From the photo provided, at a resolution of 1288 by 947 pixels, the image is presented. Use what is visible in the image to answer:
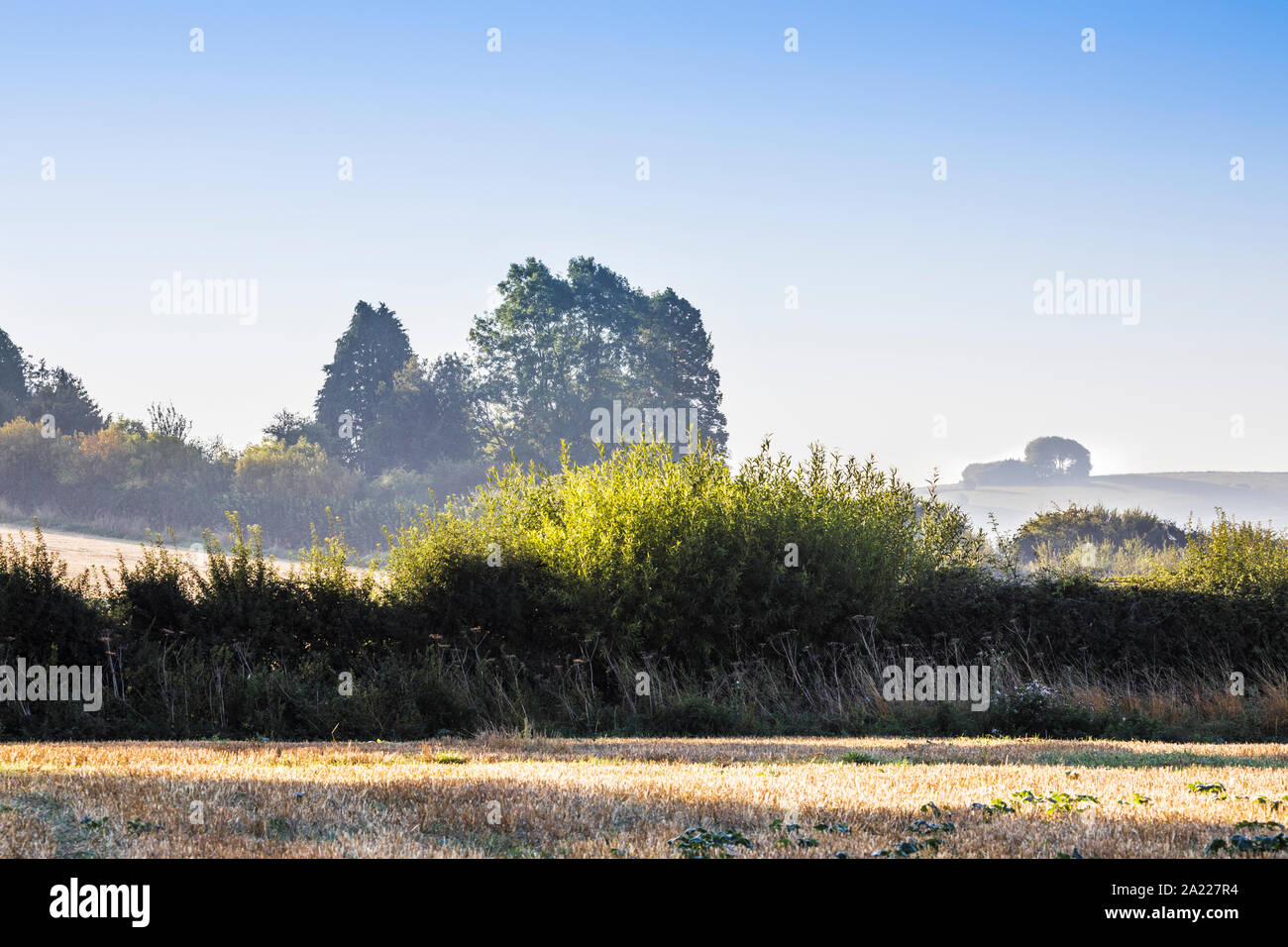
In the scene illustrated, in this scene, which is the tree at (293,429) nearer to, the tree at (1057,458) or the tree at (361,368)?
the tree at (361,368)

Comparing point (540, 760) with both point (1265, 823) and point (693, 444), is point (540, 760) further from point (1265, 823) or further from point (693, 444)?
point (693, 444)

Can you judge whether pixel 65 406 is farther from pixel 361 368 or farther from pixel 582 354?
pixel 582 354

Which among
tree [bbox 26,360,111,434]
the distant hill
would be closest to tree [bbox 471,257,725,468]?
tree [bbox 26,360,111,434]

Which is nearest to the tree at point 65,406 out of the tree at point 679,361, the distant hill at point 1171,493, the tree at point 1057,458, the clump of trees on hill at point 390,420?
the clump of trees on hill at point 390,420

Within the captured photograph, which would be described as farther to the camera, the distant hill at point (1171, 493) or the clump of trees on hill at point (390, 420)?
the distant hill at point (1171, 493)

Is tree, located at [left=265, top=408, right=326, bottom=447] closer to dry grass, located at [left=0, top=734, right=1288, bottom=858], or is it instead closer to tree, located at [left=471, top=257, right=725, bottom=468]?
tree, located at [left=471, top=257, right=725, bottom=468]

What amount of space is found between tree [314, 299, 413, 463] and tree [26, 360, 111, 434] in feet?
48.8

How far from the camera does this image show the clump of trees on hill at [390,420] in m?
59.5

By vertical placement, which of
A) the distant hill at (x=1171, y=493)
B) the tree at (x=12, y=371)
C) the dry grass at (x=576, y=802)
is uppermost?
the tree at (x=12, y=371)

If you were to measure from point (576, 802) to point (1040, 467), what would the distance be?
171m

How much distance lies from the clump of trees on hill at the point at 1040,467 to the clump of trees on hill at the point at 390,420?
322 feet

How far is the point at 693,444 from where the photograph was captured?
23.8m

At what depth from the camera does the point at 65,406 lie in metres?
68.4

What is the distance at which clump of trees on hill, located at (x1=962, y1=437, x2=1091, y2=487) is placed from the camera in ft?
536
